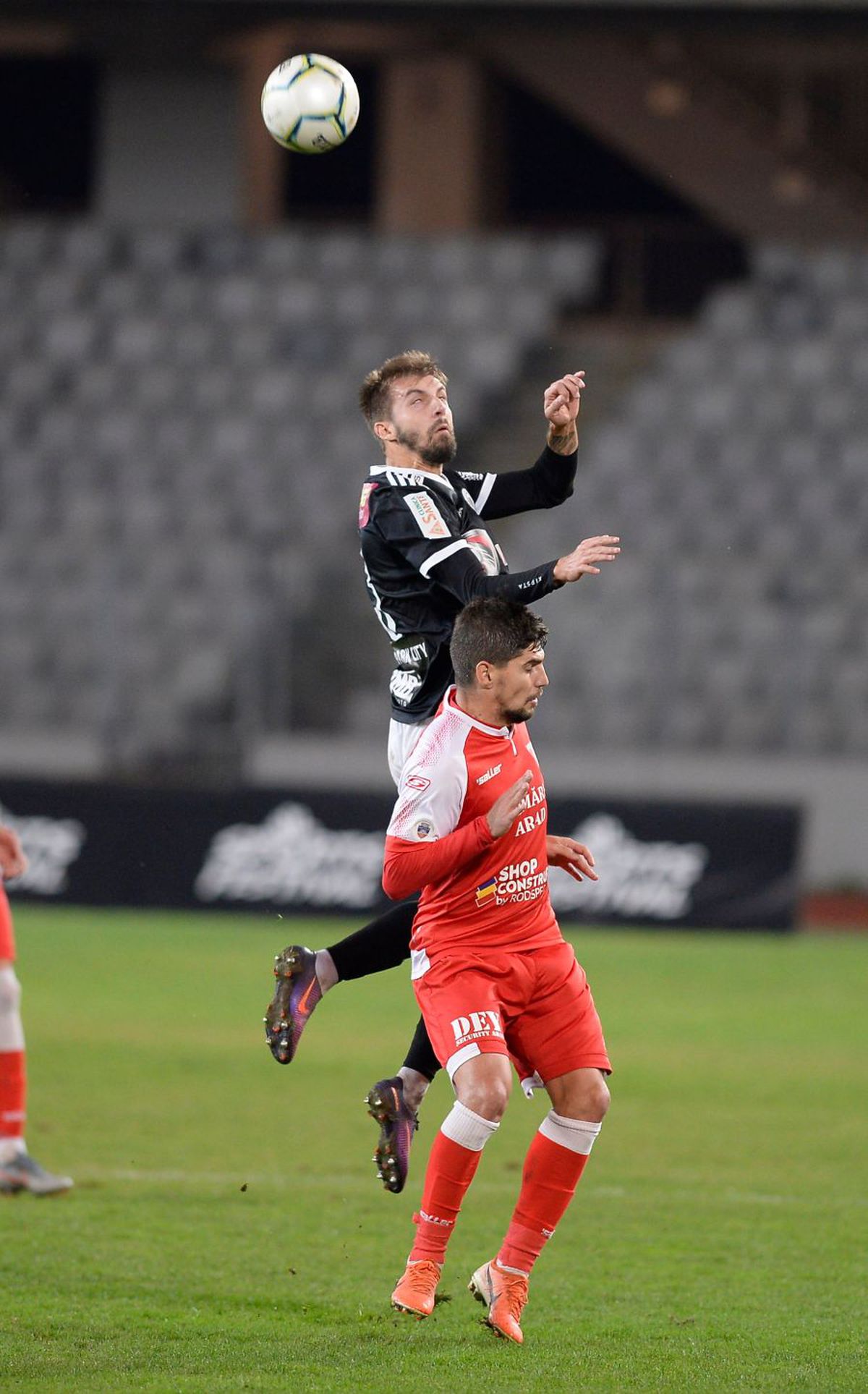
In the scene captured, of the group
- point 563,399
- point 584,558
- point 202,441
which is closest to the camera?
point 584,558

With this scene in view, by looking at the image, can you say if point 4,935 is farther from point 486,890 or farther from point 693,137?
point 693,137

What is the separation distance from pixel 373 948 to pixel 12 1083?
5.94ft

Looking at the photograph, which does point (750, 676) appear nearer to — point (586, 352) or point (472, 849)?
point (586, 352)

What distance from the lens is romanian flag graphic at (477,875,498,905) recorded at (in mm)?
5277

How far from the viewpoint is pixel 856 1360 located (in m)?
4.86

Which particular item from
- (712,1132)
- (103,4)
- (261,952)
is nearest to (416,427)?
(712,1132)

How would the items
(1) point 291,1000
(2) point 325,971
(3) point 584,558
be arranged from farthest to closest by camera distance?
(2) point 325,971
(1) point 291,1000
(3) point 584,558

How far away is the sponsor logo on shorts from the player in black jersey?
397 millimetres

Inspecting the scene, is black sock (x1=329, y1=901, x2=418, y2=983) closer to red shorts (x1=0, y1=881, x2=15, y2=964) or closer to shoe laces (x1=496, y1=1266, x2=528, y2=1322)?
shoe laces (x1=496, y1=1266, x2=528, y2=1322)

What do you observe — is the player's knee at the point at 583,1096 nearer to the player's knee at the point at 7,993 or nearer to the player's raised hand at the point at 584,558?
the player's raised hand at the point at 584,558

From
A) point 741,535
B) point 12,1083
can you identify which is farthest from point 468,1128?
point 741,535

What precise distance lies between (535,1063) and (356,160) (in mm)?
18382

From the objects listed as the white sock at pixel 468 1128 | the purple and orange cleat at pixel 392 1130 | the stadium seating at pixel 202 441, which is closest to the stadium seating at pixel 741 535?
the stadium seating at pixel 202 441

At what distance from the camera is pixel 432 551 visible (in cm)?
540
